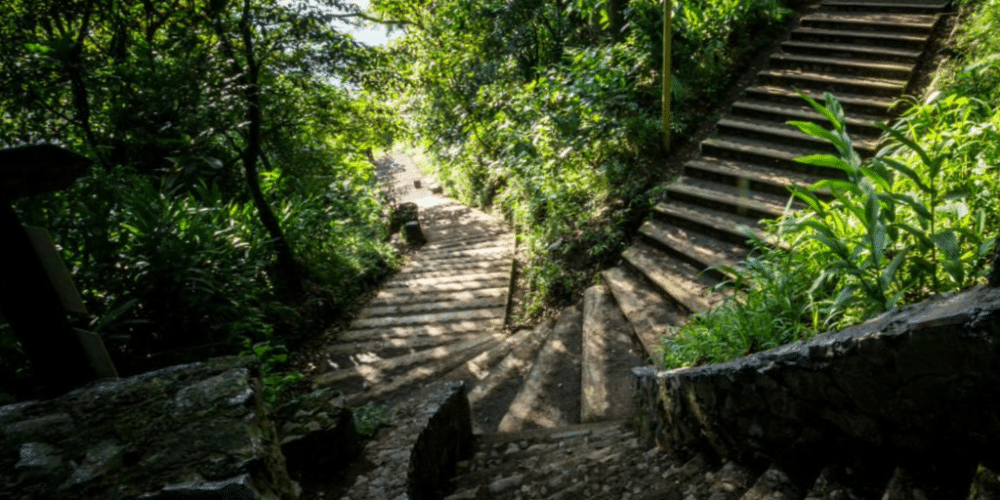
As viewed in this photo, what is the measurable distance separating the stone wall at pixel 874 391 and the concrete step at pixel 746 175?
2.86 meters

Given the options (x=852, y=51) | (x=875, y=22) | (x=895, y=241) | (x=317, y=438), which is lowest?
(x=317, y=438)

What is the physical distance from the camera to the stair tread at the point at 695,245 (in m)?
4.05

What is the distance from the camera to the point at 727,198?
452 cm

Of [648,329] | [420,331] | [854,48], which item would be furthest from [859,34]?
[420,331]

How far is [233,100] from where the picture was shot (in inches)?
188

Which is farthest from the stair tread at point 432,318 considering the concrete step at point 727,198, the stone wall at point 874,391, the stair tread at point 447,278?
the stone wall at point 874,391

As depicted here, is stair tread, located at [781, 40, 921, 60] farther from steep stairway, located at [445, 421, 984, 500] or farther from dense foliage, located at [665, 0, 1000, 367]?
steep stairway, located at [445, 421, 984, 500]

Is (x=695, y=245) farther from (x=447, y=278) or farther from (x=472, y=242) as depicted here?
(x=472, y=242)

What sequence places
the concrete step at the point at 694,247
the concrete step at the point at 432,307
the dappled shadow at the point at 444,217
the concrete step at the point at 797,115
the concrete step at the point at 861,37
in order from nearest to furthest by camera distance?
the concrete step at the point at 694,247 < the concrete step at the point at 797,115 < the concrete step at the point at 861,37 < the concrete step at the point at 432,307 < the dappled shadow at the point at 444,217

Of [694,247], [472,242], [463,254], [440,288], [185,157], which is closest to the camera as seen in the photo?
[694,247]

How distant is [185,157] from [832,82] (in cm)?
707

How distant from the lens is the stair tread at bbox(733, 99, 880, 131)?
4547 mm

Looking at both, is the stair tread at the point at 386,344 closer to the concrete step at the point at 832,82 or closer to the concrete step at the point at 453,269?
the concrete step at the point at 453,269

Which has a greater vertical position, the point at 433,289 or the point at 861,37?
the point at 861,37
